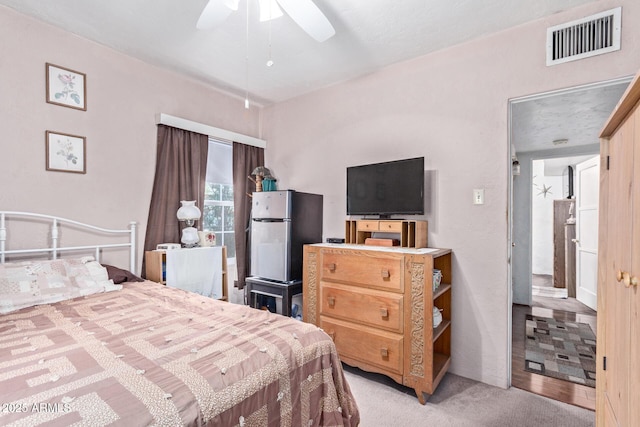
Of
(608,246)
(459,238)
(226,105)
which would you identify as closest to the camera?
(608,246)

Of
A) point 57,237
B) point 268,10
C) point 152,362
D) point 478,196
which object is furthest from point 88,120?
point 478,196

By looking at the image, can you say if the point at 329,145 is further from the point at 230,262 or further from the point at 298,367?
the point at 298,367

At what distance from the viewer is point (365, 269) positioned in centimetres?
229

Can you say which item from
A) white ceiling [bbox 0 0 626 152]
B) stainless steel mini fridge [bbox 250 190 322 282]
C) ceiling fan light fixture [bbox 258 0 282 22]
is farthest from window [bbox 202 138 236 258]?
ceiling fan light fixture [bbox 258 0 282 22]

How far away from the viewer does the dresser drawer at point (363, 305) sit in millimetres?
2152

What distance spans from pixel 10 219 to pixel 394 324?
109 inches

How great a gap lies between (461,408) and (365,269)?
1.07 metres

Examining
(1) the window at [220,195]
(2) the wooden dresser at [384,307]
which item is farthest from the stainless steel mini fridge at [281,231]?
(1) the window at [220,195]

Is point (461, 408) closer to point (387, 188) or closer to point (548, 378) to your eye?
point (548, 378)

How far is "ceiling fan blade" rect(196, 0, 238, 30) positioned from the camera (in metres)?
1.64

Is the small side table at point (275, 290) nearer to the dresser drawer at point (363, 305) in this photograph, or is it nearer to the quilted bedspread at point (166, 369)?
the dresser drawer at point (363, 305)

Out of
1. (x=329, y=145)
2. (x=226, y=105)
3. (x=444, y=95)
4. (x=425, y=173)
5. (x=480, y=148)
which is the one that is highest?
(x=226, y=105)

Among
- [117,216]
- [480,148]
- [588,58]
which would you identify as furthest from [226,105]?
[588,58]

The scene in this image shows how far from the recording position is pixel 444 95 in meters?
2.53
